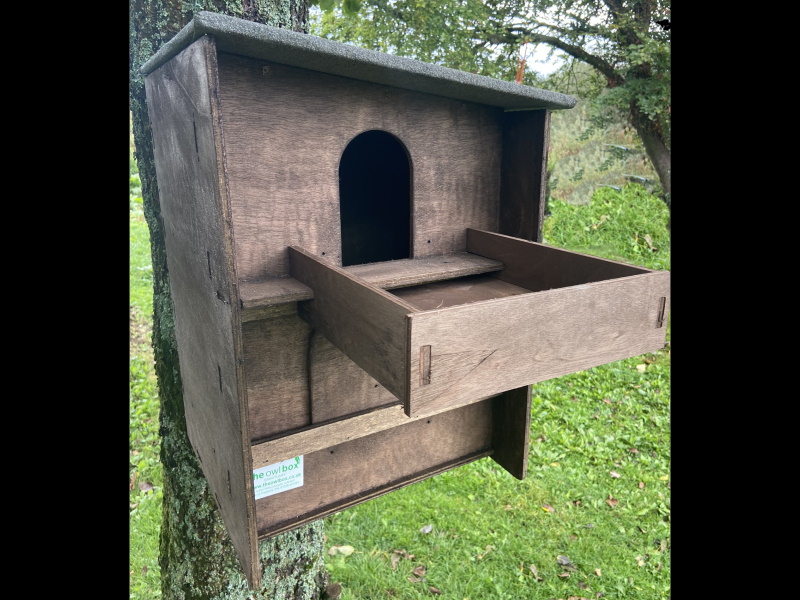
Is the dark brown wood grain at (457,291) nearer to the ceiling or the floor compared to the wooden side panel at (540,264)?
nearer to the floor

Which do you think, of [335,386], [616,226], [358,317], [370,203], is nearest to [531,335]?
→ [358,317]

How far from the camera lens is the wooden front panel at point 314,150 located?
1542mm

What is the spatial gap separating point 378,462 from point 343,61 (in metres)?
1.33

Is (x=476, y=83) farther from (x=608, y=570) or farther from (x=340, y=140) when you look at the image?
(x=608, y=570)

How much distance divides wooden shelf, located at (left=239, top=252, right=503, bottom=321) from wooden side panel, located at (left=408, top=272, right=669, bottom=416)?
1.30ft

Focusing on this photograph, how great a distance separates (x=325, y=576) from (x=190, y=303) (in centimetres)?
146

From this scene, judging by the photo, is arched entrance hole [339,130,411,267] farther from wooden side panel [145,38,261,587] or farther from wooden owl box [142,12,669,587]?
wooden side panel [145,38,261,587]

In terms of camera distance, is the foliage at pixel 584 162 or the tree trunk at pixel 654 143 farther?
the foliage at pixel 584 162

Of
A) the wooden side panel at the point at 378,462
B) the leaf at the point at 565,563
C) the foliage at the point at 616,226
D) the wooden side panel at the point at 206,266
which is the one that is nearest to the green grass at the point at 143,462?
the wooden side panel at the point at 378,462

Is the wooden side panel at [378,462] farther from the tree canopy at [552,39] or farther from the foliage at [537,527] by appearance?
the tree canopy at [552,39]

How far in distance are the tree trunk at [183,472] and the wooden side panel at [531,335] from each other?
116 centimetres

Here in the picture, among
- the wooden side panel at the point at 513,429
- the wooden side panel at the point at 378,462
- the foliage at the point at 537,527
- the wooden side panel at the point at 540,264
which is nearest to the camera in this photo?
the wooden side panel at the point at 540,264

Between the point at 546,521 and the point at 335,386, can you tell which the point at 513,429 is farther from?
the point at 546,521

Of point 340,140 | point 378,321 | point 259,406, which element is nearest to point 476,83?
point 340,140
